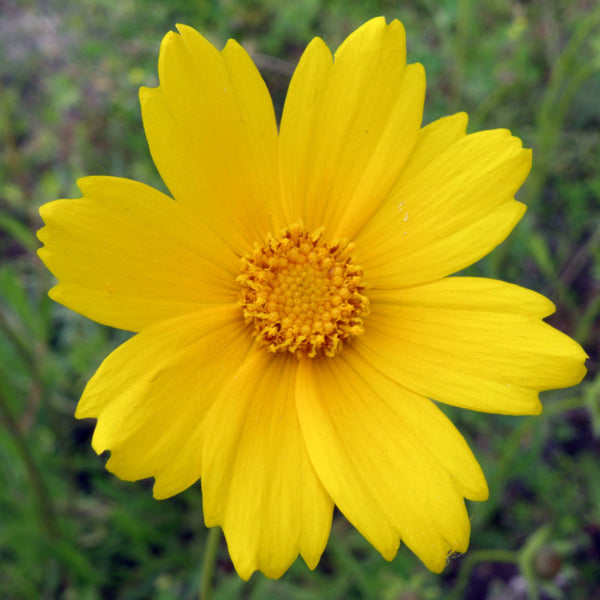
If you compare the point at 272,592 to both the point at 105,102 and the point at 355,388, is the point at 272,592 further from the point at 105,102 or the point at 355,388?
the point at 105,102

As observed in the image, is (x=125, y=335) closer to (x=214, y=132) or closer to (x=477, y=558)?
(x=214, y=132)

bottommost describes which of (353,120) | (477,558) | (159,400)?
(477,558)

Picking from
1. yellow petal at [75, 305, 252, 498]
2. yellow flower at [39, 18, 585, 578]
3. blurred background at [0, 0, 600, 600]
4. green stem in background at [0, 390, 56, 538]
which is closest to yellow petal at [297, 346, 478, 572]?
yellow flower at [39, 18, 585, 578]

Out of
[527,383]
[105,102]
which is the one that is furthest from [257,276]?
[105,102]

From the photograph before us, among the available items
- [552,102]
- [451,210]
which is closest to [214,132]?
[451,210]

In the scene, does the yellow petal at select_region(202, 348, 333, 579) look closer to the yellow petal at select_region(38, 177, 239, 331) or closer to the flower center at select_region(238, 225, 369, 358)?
the flower center at select_region(238, 225, 369, 358)

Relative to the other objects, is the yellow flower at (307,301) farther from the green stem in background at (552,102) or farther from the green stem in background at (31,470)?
the green stem in background at (552,102)
